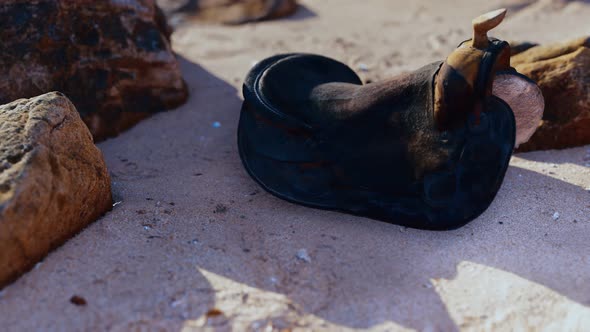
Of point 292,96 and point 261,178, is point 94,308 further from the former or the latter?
point 292,96

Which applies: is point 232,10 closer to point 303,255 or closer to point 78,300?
point 303,255

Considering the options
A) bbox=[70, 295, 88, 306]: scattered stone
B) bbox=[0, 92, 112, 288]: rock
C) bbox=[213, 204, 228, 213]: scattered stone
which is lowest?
bbox=[213, 204, 228, 213]: scattered stone

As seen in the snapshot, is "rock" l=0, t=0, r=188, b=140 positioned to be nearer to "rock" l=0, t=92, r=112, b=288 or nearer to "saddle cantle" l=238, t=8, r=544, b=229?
"rock" l=0, t=92, r=112, b=288

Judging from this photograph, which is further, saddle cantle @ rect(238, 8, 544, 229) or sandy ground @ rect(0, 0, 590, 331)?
saddle cantle @ rect(238, 8, 544, 229)

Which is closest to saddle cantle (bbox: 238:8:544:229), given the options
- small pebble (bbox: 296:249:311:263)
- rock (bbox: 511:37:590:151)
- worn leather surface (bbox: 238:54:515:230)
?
worn leather surface (bbox: 238:54:515:230)

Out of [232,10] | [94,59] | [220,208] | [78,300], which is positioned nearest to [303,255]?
[220,208]

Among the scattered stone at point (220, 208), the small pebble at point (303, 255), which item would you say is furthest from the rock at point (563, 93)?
the scattered stone at point (220, 208)

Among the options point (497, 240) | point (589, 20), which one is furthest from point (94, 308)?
point (589, 20)
